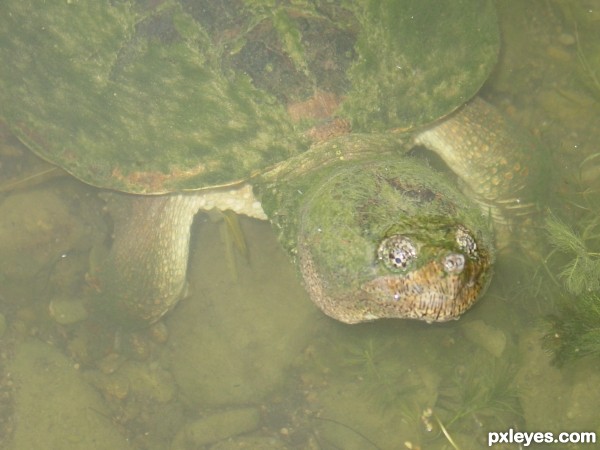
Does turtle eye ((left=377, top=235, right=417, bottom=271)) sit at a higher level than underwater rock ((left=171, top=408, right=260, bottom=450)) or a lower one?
higher

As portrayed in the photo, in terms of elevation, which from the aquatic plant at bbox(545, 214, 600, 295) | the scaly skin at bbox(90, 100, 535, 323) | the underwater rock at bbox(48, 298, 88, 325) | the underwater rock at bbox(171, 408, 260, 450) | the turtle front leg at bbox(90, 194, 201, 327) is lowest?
the underwater rock at bbox(171, 408, 260, 450)

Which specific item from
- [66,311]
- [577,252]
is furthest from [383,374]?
[66,311]

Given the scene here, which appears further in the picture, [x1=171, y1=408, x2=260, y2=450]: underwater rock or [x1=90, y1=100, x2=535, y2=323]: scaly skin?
[x1=171, y1=408, x2=260, y2=450]: underwater rock

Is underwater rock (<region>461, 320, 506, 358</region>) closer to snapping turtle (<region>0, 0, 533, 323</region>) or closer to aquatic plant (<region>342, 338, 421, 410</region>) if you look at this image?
aquatic plant (<region>342, 338, 421, 410</region>)

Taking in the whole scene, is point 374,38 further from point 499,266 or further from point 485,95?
point 499,266

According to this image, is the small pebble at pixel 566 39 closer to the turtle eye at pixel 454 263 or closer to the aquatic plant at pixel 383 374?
the aquatic plant at pixel 383 374

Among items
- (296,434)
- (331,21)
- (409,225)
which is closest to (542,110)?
(331,21)

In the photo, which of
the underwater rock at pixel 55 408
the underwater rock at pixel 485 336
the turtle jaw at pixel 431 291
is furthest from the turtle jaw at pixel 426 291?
the underwater rock at pixel 55 408

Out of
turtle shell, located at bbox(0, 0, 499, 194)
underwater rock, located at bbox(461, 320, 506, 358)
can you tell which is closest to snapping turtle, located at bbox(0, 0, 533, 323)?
turtle shell, located at bbox(0, 0, 499, 194)
